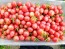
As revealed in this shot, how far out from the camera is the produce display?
41.2 inches

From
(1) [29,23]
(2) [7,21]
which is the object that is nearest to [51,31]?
(1) [29,23]

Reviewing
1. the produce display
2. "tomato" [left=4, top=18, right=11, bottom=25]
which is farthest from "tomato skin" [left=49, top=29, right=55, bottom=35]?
"tomato" [left=4, top=18, right=11, bottom=25]

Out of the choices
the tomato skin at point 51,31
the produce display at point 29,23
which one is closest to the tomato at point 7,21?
the produce display at point 29,23

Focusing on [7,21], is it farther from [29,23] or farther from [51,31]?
[51,31]

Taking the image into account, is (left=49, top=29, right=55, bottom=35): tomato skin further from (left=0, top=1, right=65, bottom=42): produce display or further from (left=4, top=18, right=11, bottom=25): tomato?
(left=4, top=18, right=11, bottom=25): tomato

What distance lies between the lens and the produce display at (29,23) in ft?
3.43

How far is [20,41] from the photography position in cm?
106

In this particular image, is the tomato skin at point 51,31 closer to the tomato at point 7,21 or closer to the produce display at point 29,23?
the produce display at point 29,23

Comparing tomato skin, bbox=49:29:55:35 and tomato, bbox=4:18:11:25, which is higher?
tomato, bbox=4:18:11:25

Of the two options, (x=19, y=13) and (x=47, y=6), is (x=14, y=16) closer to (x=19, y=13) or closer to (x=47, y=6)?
(x=19, y=13)

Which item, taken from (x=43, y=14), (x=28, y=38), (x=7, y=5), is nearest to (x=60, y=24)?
(x=43, y=14)

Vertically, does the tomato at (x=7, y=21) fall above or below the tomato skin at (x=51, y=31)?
above

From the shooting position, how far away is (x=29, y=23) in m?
1.05

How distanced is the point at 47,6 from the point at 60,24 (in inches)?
6.6
